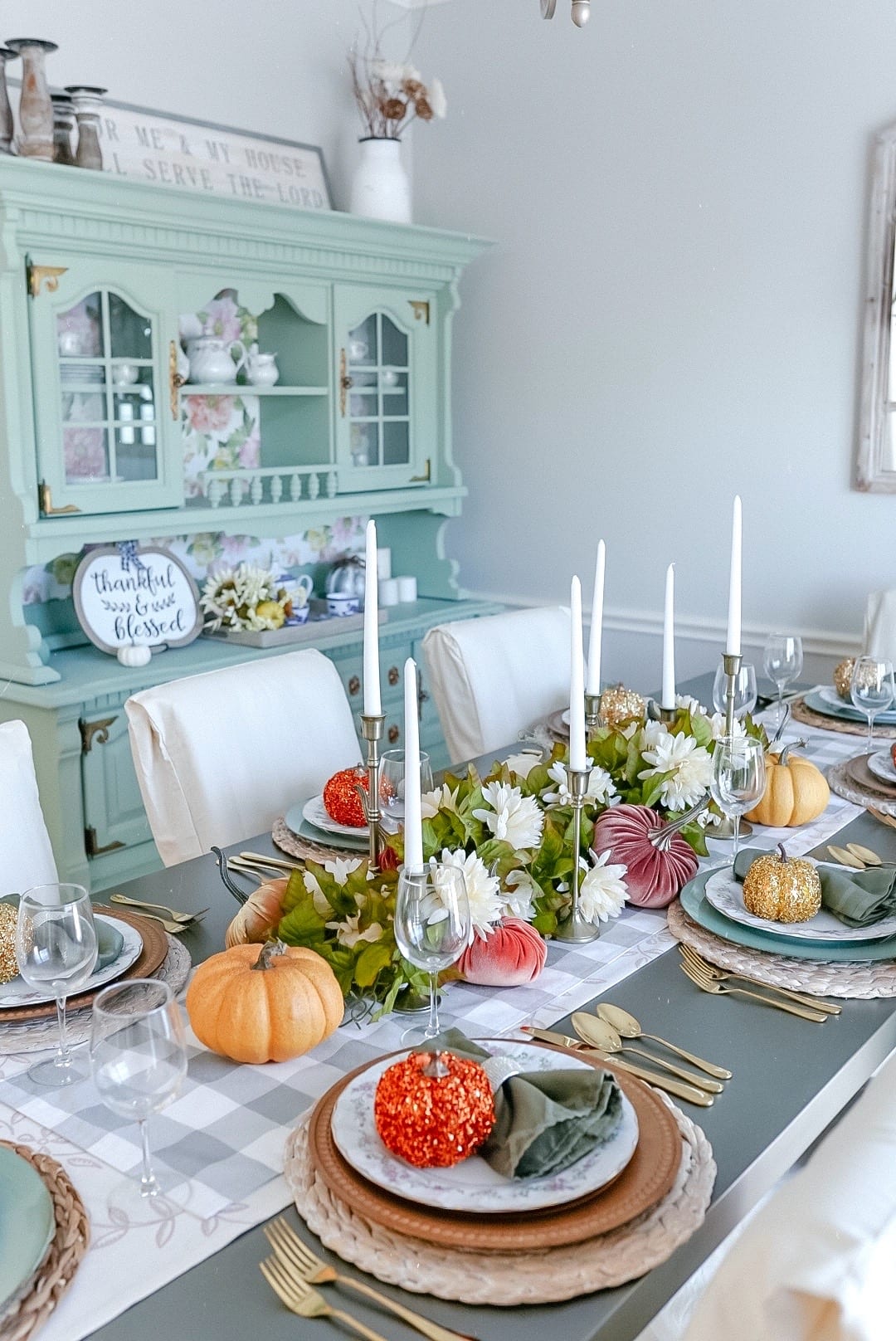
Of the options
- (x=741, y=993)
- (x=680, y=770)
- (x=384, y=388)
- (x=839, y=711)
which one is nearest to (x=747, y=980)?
(x=741, y=993)

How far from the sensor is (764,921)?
1.25 m

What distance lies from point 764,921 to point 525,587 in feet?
8.13

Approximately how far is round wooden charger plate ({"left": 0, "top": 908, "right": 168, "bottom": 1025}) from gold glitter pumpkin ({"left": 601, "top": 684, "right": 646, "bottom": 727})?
81 cm

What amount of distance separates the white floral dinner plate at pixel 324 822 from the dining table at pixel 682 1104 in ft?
0.27

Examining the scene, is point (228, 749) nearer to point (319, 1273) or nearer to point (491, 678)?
point (491, 678)

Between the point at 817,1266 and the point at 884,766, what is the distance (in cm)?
140

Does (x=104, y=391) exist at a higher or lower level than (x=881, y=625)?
higher

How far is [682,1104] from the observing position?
96 cm

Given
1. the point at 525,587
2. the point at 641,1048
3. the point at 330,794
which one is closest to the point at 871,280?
the point at 525,587

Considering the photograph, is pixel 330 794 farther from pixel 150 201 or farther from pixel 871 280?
pixel 871 280

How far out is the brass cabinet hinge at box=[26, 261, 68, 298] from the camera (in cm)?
238

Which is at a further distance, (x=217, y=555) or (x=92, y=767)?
(x=217, y=555)

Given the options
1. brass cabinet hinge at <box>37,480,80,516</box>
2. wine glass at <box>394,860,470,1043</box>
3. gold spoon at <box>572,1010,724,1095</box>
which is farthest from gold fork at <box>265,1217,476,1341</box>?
brass cabinet hinge at <box>37,480,80,516</box>

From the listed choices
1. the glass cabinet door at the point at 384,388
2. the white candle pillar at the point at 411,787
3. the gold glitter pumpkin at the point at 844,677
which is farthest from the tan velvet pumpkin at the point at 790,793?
the glass cabinet door at the point at 384,388
